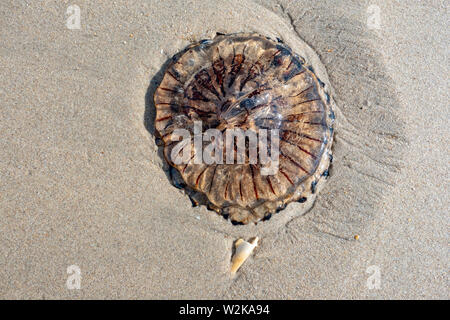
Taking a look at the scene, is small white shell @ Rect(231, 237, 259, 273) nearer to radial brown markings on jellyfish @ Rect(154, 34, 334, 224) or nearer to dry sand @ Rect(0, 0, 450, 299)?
dry sand @ Rect(0, 0, 450, 299)

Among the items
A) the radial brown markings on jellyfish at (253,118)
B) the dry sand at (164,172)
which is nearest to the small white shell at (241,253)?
the dry sand at (164,172)

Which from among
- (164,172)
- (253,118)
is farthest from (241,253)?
(253,118)

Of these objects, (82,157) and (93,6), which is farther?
(93,6)

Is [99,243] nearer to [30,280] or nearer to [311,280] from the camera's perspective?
[30,280]

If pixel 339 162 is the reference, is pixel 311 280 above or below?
below

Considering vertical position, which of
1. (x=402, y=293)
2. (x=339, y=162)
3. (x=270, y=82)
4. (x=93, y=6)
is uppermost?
(x=93, y=6)

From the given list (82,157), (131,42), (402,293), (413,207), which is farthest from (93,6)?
(402,293)

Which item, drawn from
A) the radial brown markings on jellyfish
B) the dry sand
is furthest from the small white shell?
the radial brown markings on jellyfish

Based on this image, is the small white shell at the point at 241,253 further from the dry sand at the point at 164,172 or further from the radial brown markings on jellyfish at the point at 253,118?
the radial brown markings on jellyfish at the point at 253,118
